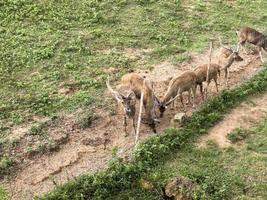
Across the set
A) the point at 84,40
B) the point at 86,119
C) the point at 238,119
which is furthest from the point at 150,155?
the point at 84,40

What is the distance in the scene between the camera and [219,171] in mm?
12016

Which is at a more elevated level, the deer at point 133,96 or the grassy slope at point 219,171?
the deer at point 133,96

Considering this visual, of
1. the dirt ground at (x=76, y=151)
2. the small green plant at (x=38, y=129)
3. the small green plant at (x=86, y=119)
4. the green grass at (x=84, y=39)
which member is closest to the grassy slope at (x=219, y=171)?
the dirt ground at (x=76, y=151)

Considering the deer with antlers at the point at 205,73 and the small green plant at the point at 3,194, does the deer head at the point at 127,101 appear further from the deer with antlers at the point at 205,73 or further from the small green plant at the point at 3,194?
the small green plant at the point at 3,194

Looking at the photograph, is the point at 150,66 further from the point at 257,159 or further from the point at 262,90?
the point at 257,159

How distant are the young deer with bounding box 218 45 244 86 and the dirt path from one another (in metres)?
1.15

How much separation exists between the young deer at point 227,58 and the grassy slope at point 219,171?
2.54 metres

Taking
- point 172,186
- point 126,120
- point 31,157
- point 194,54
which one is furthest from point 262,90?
point 31,157

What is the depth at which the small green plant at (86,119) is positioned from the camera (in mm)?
13281

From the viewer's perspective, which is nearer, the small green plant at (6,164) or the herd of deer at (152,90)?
the small green plant at (6,164)

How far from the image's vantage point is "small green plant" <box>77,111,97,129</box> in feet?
43.6

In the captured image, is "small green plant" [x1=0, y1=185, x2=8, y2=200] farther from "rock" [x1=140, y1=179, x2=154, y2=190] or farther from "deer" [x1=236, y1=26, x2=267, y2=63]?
"deer" [x1=236, y1=26, x2=267, y2=63]

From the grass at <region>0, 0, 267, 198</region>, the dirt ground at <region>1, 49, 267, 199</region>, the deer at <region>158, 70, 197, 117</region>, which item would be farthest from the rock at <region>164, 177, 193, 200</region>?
the grass at <region>0, 0, 267, 198</region>

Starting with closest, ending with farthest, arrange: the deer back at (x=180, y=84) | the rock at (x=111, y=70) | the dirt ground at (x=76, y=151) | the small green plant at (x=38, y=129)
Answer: the dirt ground at (x=76, y=151) < the small green plant at (x=38, y=129) < the deer back at (x=180, y=84) < the rock at (x=111, y=70)
